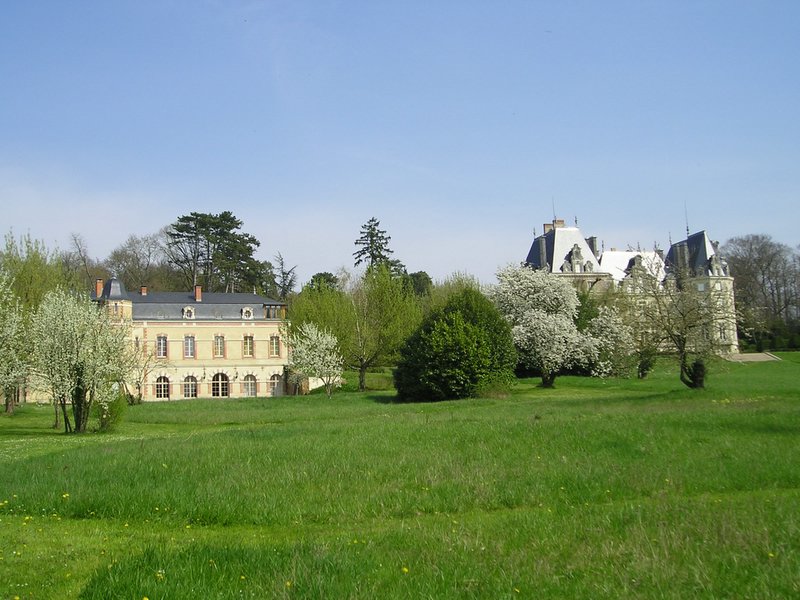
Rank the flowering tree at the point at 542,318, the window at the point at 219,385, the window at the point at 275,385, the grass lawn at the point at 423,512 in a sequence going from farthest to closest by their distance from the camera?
the window at the point at 275,385
the window at the point at 219,385
the flowering tree at the point at 542,318
the grass lawn at the point at 423,512

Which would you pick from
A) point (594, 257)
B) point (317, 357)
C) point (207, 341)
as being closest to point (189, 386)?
point (207, 341)

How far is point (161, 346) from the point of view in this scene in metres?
60.9

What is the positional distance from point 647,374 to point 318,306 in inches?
1045

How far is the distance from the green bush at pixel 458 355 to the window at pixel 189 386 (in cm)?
2385

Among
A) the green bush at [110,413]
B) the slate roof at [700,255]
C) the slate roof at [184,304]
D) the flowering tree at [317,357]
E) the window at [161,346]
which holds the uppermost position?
the slate roof at [700,255]

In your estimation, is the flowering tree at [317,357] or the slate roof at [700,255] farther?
the slate roof at [700,255]

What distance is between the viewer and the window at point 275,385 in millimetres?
63531

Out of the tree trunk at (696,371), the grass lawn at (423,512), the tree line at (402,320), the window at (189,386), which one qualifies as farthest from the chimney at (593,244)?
the grass lawn at (423,512)

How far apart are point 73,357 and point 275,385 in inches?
1447

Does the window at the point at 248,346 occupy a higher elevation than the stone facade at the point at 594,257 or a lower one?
lower

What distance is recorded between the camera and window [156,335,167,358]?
60844 millimetres

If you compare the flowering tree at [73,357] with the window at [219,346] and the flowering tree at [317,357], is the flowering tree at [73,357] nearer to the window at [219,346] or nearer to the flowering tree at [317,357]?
the flowering tree at [317,357]

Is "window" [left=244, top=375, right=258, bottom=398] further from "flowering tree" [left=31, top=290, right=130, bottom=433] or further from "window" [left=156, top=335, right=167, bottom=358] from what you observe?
"flowering tree" [left=31, top=290, right=130, bottom=433]

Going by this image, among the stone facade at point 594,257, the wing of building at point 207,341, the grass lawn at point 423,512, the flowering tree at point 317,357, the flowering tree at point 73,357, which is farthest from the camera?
the stone facade at point 594,257
